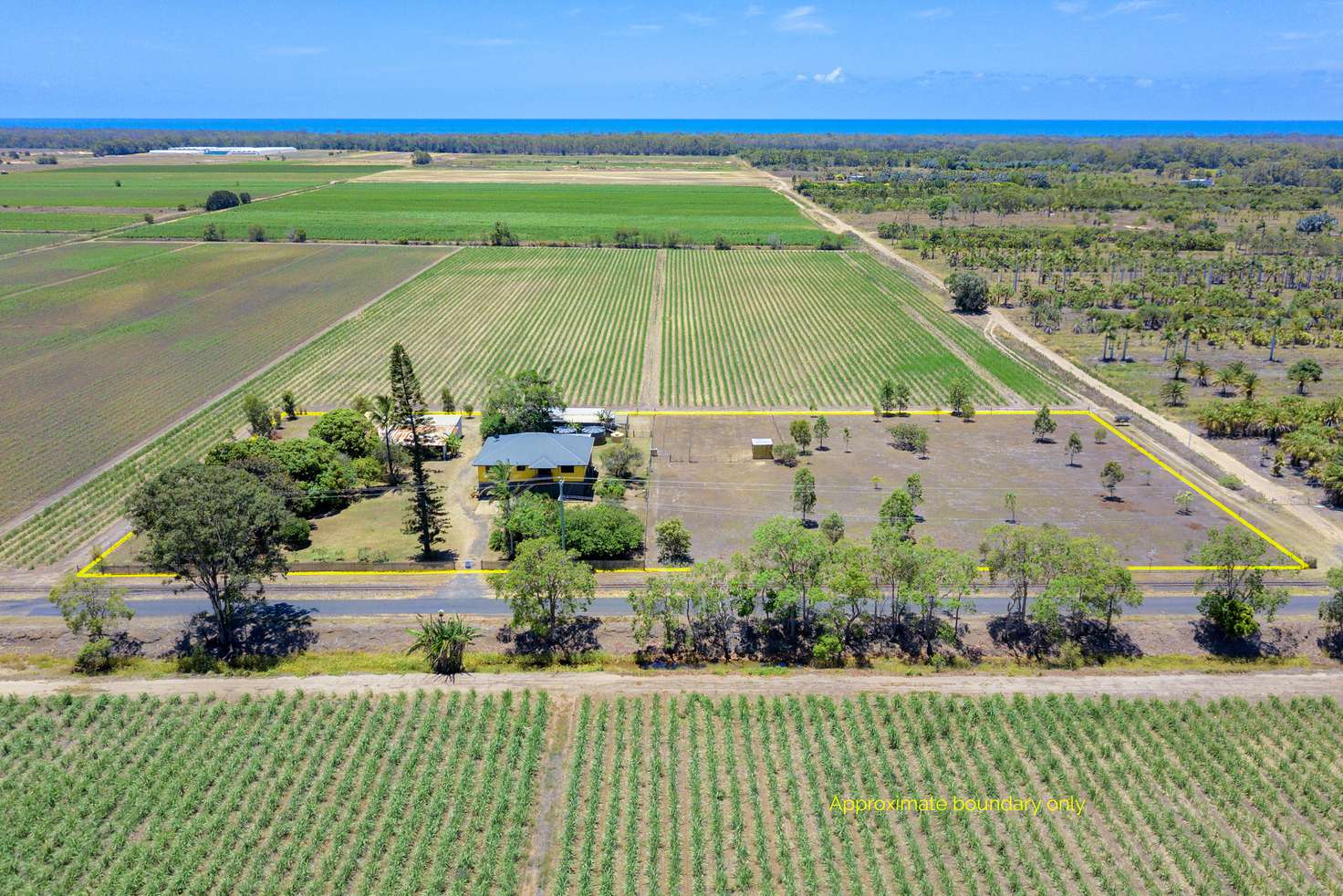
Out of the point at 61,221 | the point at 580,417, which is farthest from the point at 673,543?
the point at 61,221

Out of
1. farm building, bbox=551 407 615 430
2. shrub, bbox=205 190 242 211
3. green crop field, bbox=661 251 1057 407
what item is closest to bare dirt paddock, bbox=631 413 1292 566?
farm building, bbox=551 407 615 430

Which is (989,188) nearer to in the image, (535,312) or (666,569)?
(535,312)

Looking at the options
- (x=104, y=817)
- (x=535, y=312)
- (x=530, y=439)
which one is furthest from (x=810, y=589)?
(x=535, y=312)

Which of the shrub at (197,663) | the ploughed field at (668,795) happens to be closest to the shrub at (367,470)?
the shrub at (197,663)

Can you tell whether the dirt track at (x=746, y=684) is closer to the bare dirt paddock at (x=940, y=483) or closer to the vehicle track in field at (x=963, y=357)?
the bare dirt paddock at (x=940, y=483)

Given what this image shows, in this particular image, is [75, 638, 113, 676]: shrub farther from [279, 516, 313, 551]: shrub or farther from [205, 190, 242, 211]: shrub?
[205, 190, 242, 211]: shrub

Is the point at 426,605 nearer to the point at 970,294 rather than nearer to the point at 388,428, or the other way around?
the point at 388,428
